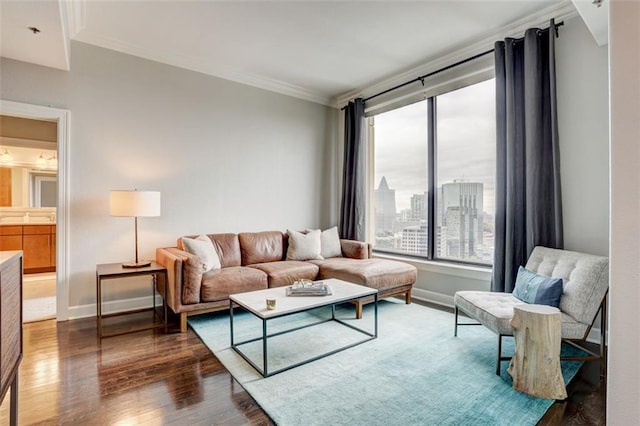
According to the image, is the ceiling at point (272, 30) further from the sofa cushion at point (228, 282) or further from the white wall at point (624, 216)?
the white wall at point (624, 216)

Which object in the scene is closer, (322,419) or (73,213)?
(322,419)

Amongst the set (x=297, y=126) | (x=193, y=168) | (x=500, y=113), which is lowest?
(x=193, y=168)

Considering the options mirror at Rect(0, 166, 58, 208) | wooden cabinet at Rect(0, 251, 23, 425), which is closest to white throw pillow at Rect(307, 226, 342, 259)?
wooden cabinet at Rect(0, 251, 23, 425)

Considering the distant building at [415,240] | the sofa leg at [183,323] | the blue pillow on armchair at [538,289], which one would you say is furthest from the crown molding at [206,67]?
the blue pillow on armchair at [538,289]

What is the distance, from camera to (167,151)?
3.93m

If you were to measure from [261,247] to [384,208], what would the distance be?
6.22 ft

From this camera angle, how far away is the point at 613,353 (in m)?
0.84

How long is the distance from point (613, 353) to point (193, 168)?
4.10 metres

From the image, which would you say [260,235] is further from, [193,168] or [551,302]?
[551,302]

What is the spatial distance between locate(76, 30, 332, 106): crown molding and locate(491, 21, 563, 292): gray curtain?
2.67m

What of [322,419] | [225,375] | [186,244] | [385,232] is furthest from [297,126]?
[322,419]

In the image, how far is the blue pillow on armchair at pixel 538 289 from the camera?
242 centimetres

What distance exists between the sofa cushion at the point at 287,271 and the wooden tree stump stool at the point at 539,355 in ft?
7.37

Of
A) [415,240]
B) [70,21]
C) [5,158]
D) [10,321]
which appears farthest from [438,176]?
[5,158]
